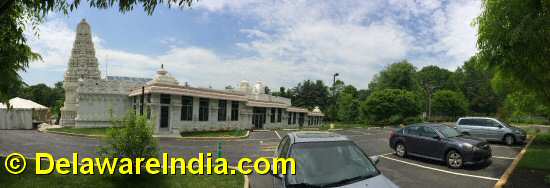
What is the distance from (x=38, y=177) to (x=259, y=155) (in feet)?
27.7

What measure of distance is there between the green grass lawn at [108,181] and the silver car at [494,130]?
15.3 m

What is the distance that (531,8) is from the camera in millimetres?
9703

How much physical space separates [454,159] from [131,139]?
10753mm

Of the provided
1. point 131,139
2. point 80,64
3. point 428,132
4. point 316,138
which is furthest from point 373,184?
point 80,64

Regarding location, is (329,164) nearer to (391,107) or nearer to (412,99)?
(391,107)

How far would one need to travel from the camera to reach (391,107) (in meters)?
51.2

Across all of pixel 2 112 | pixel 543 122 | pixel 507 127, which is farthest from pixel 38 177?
pixel 543 122

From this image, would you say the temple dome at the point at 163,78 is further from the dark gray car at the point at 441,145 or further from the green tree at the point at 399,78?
the green tree at the point at 399,78

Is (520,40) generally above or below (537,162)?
above

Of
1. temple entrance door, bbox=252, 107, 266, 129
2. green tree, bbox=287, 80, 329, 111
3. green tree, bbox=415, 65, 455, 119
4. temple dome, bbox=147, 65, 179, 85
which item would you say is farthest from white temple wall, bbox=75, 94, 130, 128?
green tree, bbox=415, 65, 455, 119

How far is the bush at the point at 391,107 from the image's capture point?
2019 inches

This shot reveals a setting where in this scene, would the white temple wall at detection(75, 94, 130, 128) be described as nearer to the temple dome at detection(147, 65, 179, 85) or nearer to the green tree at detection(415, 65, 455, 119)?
the temple dome at detection(147, 65, 179, 85)

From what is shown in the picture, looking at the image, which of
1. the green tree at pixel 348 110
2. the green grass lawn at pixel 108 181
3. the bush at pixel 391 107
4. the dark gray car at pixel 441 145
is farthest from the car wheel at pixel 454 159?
the green tree at pixel 348 110

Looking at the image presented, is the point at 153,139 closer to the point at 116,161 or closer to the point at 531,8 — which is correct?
the point at 116,161
